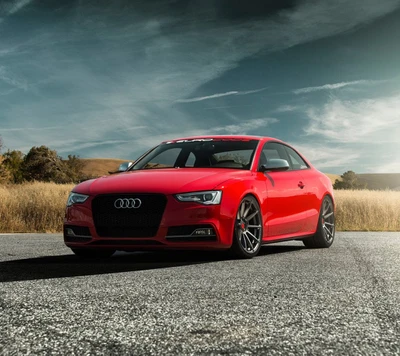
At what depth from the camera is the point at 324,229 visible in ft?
30.9

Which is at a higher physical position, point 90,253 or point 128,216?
point 128,216

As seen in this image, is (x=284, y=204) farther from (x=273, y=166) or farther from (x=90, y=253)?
(x=90, y=253)

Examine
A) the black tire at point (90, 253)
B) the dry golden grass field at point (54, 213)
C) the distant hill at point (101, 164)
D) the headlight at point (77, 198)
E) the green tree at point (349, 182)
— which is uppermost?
the headlight at point (77, 198)

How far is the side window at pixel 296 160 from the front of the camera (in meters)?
9.27

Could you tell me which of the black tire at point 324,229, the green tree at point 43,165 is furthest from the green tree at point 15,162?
the black tire at point 324,229

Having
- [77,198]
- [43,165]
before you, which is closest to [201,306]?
[77,198]

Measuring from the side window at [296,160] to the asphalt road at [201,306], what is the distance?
197 centimetres

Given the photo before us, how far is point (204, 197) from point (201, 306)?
261 cm

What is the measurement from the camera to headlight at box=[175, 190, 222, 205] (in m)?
A: 6.91

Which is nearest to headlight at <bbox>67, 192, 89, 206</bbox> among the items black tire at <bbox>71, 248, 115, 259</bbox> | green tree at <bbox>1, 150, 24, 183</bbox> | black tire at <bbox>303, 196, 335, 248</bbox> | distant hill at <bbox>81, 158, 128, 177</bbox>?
black tire at <bbox>71, 248, 115, 259</bbox>

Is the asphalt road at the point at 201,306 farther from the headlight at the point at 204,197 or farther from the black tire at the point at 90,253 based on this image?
the headlight at the point at 204,197

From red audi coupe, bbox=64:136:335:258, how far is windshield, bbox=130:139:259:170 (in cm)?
1

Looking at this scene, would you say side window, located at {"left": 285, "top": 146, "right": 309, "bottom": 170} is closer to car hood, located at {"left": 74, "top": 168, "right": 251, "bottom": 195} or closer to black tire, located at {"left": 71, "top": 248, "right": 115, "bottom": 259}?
car hood, located at {"left": 74, "top": 168, "right": 251, "bottom": 195}

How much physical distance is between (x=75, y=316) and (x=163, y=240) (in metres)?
2.84
